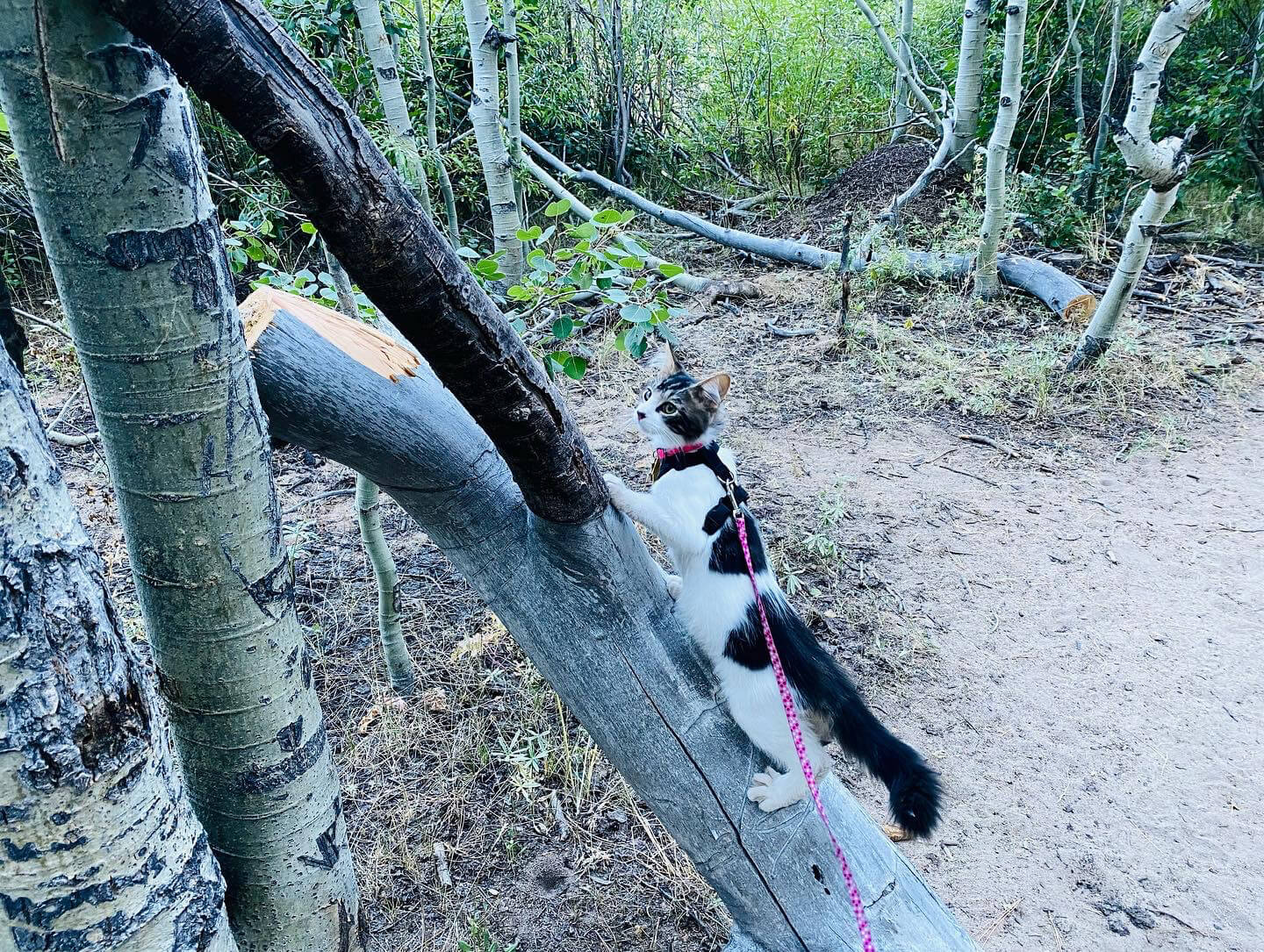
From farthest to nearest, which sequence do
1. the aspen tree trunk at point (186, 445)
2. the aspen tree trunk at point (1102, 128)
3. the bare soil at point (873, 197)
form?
the bare soil at point (873, 197) → the aspen tree trunk at point (1102, 128) → the aspen tree trunk at point (186, 445)

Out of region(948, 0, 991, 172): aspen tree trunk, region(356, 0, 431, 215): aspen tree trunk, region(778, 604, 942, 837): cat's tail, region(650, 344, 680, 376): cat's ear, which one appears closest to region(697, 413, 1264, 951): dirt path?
region(778, 604, 942, 837): cat's tail

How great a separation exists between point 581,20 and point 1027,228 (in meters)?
5.54

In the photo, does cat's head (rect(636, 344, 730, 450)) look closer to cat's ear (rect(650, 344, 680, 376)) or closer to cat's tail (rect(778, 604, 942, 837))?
cat's ear (rect(650, 344, 680, 376))

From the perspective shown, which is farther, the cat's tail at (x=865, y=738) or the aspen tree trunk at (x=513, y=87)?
the aspen tree trunk at (x=513, y=87)

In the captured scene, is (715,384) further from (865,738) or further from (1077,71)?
(1077,71)

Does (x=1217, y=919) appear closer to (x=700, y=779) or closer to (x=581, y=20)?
(x=700, y=779)

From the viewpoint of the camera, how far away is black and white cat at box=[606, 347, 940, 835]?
1.73 m

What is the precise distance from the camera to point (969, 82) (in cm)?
735

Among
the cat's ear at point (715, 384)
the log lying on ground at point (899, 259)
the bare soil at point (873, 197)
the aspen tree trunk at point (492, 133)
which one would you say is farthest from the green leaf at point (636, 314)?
the bare soil at point (873, 197)

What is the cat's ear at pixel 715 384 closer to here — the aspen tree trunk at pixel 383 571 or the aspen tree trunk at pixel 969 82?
the aspen tree trunk at pixel 383 571

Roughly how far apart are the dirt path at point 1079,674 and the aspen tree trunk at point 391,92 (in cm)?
260

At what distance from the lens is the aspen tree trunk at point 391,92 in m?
4.03

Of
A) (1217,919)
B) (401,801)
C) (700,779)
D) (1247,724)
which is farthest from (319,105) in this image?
(1247,724)

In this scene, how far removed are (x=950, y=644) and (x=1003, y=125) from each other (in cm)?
462
